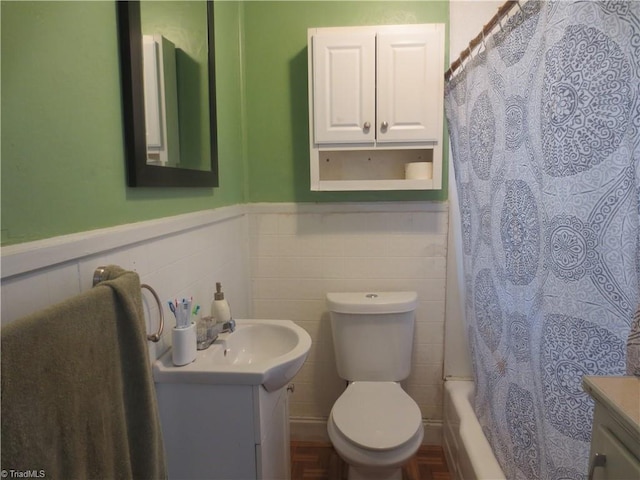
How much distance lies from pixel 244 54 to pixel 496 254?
1.61 meters

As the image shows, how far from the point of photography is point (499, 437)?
142 centimetres

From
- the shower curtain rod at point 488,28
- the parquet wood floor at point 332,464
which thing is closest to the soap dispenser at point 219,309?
the parquet wood floor at point 332,464

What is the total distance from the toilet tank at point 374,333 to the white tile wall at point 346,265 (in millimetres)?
169

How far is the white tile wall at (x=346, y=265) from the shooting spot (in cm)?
212

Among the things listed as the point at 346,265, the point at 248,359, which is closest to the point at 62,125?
the point at 248,359

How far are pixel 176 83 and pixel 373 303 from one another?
1.26m

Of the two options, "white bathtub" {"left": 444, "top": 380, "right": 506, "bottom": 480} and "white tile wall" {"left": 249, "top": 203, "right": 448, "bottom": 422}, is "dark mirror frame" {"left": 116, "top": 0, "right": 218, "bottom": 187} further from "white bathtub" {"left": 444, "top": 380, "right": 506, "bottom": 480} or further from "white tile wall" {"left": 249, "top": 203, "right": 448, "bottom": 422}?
"white bathtub" {"left": 444, "top": 380, "right": 506, "bottom": 480}

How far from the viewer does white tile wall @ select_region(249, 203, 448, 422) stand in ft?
6.96

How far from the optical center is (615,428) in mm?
665

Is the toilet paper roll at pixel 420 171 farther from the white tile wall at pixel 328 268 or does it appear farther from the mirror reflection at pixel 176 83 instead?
the mirror reflection at pixel 176 83

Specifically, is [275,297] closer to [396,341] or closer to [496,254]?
[396,341]

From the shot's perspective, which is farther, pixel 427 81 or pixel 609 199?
pixel 427 81

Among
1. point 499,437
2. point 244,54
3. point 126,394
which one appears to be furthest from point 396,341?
point 244,54

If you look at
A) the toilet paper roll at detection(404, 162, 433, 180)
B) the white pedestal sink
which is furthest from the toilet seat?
the toilet paper roll at detection(404, 162, 433, 180)
